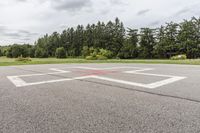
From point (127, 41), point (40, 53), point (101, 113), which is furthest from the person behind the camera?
point (40, 53)

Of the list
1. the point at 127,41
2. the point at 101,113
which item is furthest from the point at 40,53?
the point at 101,113

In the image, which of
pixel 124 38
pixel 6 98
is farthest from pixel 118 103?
pixel 124 38

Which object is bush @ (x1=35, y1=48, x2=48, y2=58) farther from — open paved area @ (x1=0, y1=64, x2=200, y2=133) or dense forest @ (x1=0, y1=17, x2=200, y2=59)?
open paved area @ (x1=0, y1=64, x2=200, y2=133)

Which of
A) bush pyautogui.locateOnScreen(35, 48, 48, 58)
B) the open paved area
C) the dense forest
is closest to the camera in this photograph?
the open paved area

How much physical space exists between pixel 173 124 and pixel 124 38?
53.2 metres

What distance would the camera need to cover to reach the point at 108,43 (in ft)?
183

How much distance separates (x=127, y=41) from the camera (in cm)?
5075

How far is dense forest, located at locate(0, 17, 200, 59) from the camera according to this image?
41.3 meters

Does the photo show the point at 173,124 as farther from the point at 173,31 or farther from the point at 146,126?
the point at 173,31

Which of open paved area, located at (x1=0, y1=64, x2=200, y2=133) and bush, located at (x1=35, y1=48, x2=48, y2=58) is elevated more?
bush, located at (x1=35, y1=48, x2=48, y2=58)

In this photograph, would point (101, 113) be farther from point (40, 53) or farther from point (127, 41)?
point (40, 53)

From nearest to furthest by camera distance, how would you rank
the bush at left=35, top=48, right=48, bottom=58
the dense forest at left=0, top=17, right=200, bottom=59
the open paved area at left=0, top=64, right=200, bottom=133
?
the open paved area at left=0, top=64, right=200, bottom=133 → the dense forest at left=0, top=17, right=200, bottom=59 → the bush at left=35, top=48, right=48, bottom=58

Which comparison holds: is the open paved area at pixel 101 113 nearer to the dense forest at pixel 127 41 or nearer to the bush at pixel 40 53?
the dense forest at pixel 127 41

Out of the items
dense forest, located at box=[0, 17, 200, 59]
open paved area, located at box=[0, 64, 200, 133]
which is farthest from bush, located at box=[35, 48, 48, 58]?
open paved area, located at box=[0, 64, 200, 133]
